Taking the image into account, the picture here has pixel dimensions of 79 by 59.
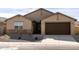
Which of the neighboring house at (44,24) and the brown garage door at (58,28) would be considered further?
the brown garage door at (58,28)

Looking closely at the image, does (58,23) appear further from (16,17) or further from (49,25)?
(16,17)

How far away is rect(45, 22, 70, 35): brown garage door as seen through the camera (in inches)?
1486

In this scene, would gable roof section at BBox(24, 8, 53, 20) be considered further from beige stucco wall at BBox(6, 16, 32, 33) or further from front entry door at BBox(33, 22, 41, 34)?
beige stucco wall at BBox(6, 16, 32, 33)

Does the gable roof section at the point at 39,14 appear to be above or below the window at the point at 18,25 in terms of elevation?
above

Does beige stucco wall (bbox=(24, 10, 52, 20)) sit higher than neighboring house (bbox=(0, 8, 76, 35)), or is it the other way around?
beige stucco wall (bbox=(24, 10, 52, 20))

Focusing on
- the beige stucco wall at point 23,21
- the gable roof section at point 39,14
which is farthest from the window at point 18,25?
the gable roof section at point 39,14

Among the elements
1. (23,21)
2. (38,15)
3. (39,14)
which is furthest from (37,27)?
(23,21)

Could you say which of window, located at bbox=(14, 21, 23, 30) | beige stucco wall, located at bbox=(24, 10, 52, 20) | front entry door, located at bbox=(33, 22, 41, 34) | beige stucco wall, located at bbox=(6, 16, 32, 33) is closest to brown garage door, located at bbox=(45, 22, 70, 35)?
beige stucco wall, located at bbox=(24, 10, 52, 20)

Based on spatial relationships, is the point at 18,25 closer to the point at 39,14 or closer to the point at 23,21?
the point at 23,21

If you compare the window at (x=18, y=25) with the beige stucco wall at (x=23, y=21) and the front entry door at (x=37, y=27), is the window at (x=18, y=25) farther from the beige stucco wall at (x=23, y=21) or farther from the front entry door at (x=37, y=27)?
the front entry door at (x=37, y=27)

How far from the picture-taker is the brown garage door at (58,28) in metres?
37.8

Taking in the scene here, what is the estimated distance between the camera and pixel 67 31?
123 feet
